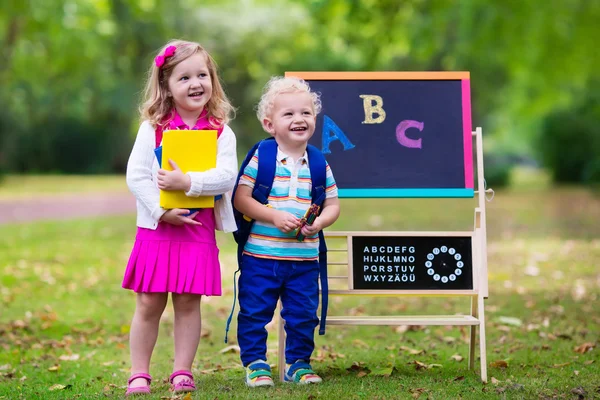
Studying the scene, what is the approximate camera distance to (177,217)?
167 inches

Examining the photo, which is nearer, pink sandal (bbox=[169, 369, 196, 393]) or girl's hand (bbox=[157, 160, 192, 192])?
girl's hand (bbox=[157, 160, 192, 192])

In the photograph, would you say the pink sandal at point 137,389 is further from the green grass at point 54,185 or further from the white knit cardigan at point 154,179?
the green grass at point 54,185

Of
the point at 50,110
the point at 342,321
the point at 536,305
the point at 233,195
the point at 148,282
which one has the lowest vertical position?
the point at 536,305

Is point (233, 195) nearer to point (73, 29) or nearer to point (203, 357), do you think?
point (203, 357)

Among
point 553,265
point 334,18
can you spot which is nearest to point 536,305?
point 553,265

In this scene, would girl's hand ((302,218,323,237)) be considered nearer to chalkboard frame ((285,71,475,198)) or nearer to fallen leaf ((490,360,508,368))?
chalkboard frame ((285,71,475,198))

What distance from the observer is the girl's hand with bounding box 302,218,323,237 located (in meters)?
4.43

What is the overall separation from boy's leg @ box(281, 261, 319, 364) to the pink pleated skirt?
0.43 metres

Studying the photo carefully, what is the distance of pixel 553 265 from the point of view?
34.0ft

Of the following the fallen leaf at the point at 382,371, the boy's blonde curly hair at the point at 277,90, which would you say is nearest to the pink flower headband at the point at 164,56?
the boy's blonde curly hair at the point at 277,90

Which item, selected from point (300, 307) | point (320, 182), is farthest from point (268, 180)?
point (300, 307)

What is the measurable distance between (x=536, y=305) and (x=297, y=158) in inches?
157

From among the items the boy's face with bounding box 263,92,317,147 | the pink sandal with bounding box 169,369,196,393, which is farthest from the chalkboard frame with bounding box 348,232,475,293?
the pink sandal with bounding box 169,369,196,393

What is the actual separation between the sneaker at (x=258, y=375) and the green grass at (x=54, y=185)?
18518 mm
